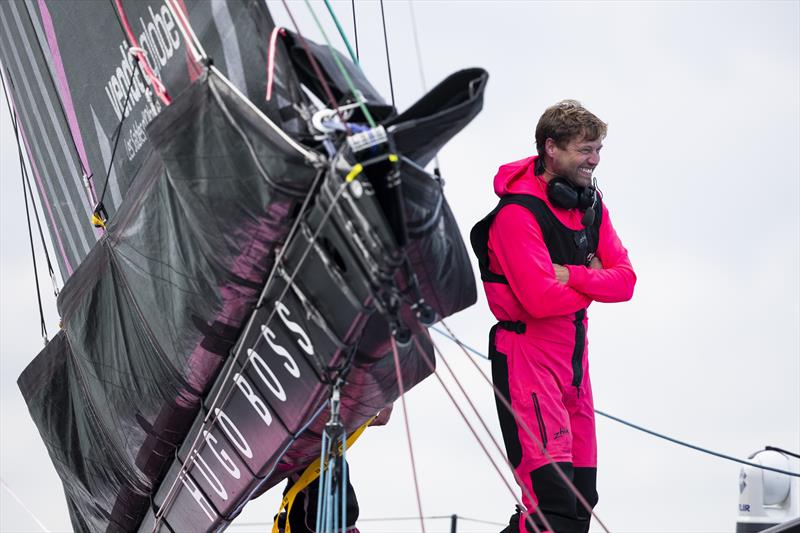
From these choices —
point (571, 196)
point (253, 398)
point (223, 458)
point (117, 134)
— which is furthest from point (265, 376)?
point (117, 134)

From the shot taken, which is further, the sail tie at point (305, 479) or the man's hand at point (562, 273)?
the sail tie at point (305, 479)

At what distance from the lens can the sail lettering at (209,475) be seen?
2.62 m

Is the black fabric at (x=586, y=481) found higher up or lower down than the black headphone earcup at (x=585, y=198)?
lower down

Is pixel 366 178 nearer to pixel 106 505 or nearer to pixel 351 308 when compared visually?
pixel 351 308

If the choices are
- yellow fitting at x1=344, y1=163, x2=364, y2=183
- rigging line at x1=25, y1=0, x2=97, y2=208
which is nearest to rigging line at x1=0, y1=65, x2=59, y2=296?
rigging line at x1=25, y1=0, x2=97, y2=208

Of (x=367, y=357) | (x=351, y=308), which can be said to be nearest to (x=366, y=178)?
(x=351, y=308)

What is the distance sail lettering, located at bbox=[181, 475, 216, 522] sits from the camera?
2.70m

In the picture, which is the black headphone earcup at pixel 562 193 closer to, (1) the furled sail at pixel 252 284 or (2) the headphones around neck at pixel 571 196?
(2) the headphones around neck at pixel 571 196

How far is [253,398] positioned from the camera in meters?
2.39

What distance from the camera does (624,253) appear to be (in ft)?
8.65

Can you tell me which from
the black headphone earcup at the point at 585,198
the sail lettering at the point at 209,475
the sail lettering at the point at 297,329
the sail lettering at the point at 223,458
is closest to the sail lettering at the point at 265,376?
the sail lettering at the point at 297,329

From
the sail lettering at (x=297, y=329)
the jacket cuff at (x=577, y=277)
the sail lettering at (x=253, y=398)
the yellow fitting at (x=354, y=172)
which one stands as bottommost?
the sail lettering at (x=253, y=398)

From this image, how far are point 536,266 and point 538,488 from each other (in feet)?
1.53

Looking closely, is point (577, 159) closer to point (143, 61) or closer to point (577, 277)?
point (577, 277)
